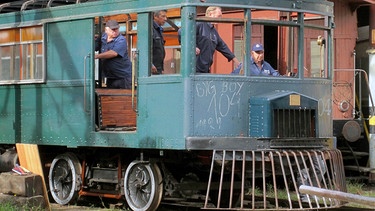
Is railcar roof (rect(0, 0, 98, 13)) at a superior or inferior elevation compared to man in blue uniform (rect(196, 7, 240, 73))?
superior

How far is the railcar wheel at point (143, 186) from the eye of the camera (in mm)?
12102

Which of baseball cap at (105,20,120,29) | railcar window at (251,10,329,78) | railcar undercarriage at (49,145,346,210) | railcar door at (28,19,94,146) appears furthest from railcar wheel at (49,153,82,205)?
railcar window at (251,10,329,78)

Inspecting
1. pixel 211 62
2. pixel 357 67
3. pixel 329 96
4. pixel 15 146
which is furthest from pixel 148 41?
pixel 357 67

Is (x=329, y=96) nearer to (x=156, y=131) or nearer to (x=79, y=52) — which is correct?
(x=156, y=131)

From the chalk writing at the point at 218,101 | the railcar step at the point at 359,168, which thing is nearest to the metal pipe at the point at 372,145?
the railcar step at the point at 359,168

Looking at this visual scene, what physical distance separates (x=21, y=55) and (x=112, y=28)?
82.5 inches

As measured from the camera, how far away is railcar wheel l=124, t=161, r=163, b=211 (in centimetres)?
1210

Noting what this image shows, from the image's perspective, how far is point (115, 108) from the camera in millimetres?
13125

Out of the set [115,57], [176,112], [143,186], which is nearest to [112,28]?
[115,57]

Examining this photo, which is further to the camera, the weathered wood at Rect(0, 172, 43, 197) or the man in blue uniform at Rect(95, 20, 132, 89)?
the man in blue uniform at Rect(95, 20, 132, 89)

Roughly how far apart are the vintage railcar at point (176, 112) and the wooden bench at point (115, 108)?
0.02 meters

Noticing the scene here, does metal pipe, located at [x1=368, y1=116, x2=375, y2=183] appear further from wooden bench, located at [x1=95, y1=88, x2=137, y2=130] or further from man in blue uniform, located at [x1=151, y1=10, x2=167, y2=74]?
man in blue uniform, located at [x1=151, y1=10, x2=167, y2=74]

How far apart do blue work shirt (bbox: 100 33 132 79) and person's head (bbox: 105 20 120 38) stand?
0.07m

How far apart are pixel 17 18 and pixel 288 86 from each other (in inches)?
187
